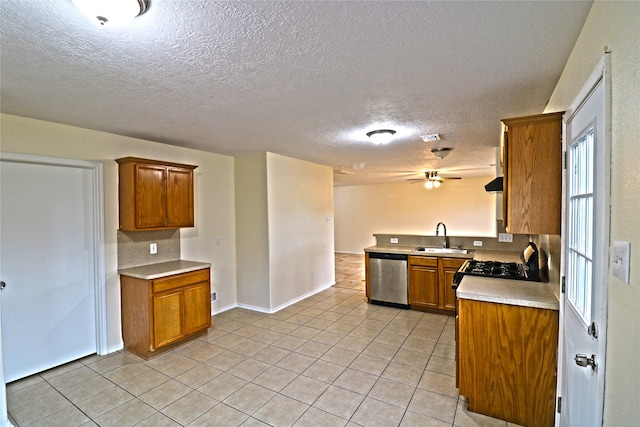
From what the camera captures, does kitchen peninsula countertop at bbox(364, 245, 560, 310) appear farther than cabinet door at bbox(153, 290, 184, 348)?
No

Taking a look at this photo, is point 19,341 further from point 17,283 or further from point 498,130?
point 498,130

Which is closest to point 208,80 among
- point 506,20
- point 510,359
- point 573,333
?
point 506,20

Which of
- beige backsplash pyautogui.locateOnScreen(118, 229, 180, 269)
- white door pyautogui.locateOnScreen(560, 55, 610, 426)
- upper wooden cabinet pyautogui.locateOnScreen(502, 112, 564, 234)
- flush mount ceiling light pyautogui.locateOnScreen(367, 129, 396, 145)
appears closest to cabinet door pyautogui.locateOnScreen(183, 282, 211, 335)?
beige backsplash pyautogui.locateOnScreen(118, 229, 180, 269)

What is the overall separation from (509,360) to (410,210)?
24.8 feet

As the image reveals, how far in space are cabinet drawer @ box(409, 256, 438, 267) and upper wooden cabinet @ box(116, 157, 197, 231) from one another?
314 centimetres

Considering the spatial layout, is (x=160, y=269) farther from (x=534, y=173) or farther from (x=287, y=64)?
(x=534, y=173)

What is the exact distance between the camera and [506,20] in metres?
1.42

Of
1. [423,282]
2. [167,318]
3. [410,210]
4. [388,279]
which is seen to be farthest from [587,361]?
[410,210]

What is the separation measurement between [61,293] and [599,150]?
4.27 m

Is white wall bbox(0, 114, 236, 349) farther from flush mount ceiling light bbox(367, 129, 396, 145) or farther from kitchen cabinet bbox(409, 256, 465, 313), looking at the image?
kitchen cabinet bbox(409, 256, 465, 313)

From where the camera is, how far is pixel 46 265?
118 inches

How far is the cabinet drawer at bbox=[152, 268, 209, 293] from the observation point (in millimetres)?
3223

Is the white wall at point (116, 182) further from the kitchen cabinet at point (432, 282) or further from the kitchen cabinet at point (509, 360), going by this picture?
the kitchen cabinet at point (509, 360)

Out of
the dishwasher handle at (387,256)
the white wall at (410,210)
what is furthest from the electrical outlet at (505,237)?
the white wall at (410,210)
